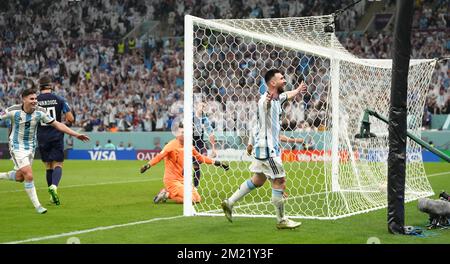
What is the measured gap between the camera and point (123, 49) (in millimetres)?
39438

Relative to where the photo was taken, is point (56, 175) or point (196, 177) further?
point (196, 177)

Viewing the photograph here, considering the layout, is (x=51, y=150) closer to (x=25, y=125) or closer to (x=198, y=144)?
(x=25, y=125)

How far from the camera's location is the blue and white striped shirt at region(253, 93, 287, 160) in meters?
9.30

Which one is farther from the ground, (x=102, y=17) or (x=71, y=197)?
(x=102, y=17)

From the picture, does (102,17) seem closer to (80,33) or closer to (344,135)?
(80,33)

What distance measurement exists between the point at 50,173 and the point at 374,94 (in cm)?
612

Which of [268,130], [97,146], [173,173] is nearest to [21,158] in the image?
[173,173]

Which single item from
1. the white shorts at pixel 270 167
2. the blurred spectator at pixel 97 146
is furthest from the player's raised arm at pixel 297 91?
the blurred spectator at pixel 97 146

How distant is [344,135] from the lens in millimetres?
13758

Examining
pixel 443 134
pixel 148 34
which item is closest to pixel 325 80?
pixel 443 134

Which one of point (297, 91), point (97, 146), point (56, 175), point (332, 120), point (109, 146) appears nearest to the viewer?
point (297, 91)

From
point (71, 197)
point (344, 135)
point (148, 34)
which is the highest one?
point (148, 34)

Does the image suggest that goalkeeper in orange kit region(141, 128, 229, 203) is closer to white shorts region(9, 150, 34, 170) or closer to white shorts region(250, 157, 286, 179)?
white shorts region(9, 150, 34, 170)

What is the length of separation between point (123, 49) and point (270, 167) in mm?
31061
